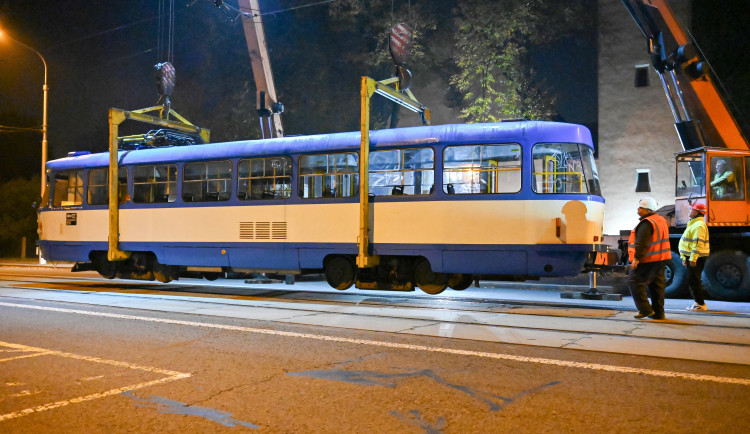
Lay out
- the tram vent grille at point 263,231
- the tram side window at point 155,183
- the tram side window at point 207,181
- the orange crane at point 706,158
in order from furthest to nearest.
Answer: the tram side window at point 155,183, the tram side window at point 207,181, the orange crane at point 706,158, the tram vent grille at point 263,231

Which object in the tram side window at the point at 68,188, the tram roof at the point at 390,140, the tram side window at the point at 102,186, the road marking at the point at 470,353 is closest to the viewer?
the road marking at the point at 470,353

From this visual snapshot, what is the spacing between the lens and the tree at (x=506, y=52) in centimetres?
1941

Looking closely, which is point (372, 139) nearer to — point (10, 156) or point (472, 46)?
point (472, 46)

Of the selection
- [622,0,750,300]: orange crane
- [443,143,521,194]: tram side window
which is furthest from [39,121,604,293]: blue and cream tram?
[622,0,750,300]: orange crane

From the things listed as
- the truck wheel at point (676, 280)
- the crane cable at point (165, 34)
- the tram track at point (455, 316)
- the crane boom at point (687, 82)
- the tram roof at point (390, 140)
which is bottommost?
the tram track at point (455, 316)

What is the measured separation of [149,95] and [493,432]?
29936mm

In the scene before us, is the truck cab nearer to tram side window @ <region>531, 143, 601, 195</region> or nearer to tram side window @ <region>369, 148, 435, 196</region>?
tram side window @ <region>531, 143, 601, 195</region>

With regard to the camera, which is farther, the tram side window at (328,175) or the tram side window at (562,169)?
the tram side window at (328,175)

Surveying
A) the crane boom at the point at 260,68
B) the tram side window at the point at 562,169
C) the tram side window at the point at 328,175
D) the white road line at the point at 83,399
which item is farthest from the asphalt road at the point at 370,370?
the crane boom at the point at 260,68

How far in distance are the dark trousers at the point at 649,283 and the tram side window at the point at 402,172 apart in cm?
366

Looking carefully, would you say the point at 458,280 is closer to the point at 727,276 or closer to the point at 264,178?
the point at 264,178

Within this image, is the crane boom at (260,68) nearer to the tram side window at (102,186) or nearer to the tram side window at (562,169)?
the tram side window at (102,186)

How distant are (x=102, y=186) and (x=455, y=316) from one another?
31.4 feet

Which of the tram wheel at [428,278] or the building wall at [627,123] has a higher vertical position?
the building wall at [627,123]
